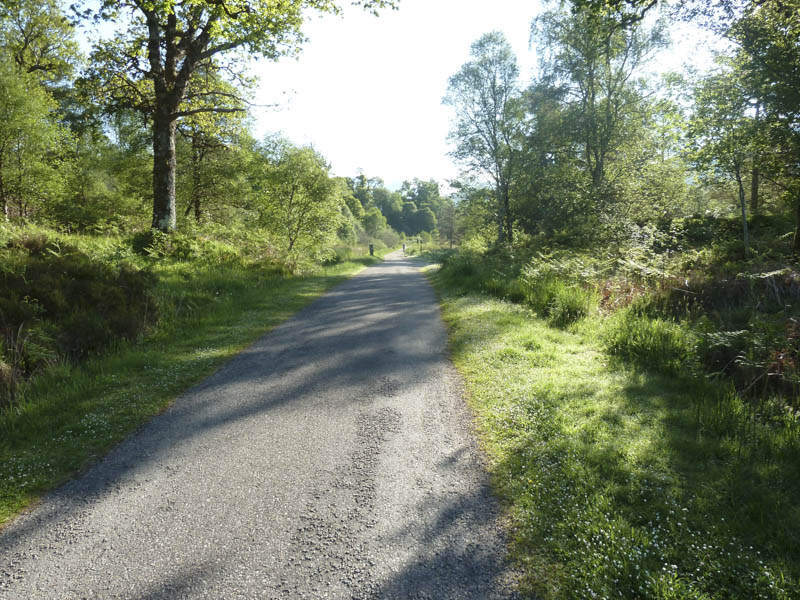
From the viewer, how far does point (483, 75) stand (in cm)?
2389

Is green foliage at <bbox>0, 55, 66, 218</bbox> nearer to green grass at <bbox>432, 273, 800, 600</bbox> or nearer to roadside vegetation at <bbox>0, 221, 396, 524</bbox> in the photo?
roadside vegetation at <bbox>0, 221, 396, 524</bbox>

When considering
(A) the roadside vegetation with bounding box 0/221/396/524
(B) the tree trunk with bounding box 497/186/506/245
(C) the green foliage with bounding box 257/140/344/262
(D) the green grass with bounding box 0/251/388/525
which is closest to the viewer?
(D) the green grass with bounding box 0/251/388/525

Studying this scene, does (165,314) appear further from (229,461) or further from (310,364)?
(229,461)

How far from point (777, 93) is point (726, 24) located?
2608 millimetres

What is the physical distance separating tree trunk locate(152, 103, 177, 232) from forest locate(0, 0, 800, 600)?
7 centimetres

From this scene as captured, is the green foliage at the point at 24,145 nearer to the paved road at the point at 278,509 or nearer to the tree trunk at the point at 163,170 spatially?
the tree trunk at the point at 163,170

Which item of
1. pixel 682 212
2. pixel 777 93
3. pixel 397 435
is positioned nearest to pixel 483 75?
pixel 682 212

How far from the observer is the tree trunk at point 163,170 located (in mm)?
11883

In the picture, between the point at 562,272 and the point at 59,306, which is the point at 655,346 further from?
the point at 59,306

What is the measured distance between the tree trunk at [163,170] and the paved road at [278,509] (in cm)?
958

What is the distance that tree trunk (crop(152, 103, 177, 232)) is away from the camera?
39.0 feet

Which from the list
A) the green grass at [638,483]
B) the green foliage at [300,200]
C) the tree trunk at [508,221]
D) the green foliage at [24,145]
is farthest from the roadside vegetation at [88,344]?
the tree trunk at [508,221]

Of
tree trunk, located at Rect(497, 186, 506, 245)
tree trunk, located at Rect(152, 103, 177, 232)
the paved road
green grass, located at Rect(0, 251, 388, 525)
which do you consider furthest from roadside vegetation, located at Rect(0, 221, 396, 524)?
tree trunk, located at Rect(497, 186, 506, 245)

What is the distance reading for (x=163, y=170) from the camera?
1189cm
